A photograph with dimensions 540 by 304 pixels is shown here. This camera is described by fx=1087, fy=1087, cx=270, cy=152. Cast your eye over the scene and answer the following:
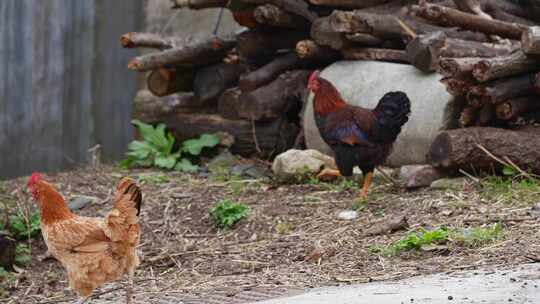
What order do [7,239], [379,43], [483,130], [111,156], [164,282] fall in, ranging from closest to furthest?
[164,282], [7,239], [483,130], [379,43], [111,156]

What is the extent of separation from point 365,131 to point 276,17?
2200mm

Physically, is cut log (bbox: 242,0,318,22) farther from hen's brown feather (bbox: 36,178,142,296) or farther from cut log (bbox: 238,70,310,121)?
hen's brown feather (bbox: 36,178,142,296)

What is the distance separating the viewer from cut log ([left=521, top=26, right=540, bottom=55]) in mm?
8773

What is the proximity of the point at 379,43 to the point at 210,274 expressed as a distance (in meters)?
3.99

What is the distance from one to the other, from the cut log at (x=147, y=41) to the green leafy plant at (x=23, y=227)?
3.06 m

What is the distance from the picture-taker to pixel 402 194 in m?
9.41

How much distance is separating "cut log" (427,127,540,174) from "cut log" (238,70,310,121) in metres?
2.72

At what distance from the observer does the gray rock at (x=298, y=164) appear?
10.4 meters

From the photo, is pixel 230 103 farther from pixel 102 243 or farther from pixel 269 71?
pixel 102 243

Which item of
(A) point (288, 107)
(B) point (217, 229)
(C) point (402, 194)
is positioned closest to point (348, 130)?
(C) point (402, 194)

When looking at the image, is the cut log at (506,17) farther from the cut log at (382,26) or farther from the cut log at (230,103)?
the cut log at (230,103)

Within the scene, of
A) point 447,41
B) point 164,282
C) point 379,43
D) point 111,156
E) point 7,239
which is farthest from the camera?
point 111,156

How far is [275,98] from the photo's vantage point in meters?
11.5

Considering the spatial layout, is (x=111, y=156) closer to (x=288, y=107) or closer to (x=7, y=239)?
(x=288, y=107)
